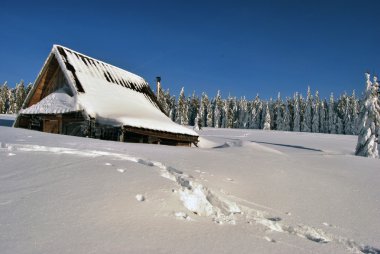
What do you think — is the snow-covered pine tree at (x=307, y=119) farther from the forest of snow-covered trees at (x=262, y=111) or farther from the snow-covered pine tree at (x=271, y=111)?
the snow-covered pine tree at (x=271, y=111)

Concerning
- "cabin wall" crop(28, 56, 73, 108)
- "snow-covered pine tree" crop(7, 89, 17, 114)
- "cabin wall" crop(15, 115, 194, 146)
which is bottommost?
"cabin wall" crop(15, 115, 194, 146)

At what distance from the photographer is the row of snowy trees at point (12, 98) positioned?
87.9m

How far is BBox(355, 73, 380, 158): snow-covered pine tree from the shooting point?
2798 cm

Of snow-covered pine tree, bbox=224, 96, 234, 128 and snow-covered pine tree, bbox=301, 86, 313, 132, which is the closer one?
Result: snow-covered pine tree, bbox=301, 86, 313, 132

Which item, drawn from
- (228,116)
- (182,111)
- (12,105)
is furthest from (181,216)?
(228,116)

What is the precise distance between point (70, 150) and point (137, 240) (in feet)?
16.9

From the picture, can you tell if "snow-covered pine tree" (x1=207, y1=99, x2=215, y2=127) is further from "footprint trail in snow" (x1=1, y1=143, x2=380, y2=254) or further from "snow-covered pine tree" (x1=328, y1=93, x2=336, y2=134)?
"footprint trail in snow" (x1=1, y1=143, x2=380, y2=254)

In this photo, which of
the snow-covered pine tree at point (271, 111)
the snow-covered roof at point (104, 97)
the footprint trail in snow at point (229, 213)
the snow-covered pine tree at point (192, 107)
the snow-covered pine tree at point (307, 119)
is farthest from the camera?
the snow-covered pine tree at point (192, 107)

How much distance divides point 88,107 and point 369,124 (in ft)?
73.7

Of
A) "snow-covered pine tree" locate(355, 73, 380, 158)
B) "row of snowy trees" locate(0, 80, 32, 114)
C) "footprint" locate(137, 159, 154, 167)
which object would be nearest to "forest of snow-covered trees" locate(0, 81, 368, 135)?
"row of snowy trees" locate(0, 80, 32, 114)

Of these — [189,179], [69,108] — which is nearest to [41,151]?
[189,179]

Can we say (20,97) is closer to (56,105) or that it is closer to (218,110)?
(218,110)

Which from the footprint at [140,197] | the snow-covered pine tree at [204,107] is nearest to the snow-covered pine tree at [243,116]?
the snow-covered pine tree at [204,107]

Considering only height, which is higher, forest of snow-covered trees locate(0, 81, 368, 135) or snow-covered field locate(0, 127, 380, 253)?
forest of snow-covered trees locate(0, 81, 368, 135)
